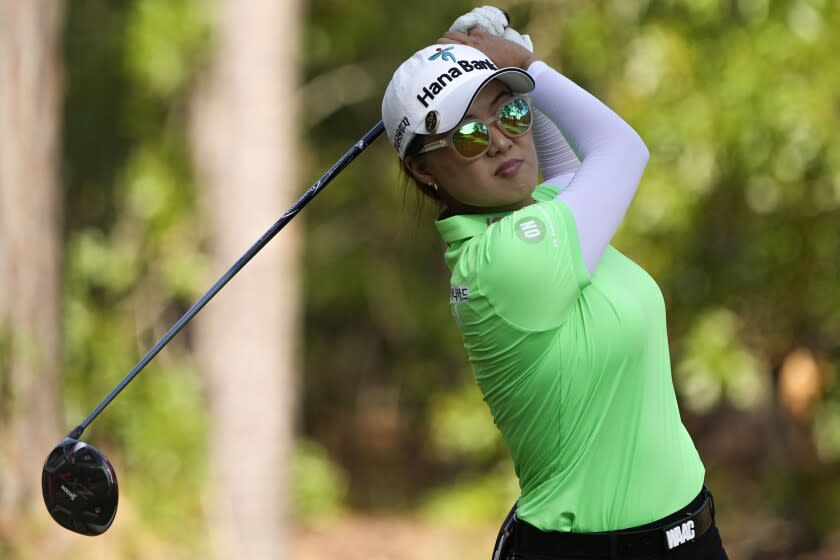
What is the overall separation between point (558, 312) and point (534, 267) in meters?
0.09

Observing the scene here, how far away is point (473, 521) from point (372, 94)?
4.90 metres

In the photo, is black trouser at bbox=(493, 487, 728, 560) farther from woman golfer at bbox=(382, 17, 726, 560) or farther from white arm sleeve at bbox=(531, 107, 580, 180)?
white arm sleeve at bbox=(531, 107, 580, 180)

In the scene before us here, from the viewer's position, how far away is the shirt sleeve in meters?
2.21

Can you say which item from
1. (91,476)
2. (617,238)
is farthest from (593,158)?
(617,238)

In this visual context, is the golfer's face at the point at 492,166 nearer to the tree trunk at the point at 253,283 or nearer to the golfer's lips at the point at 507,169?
the golfer's lips at the point at 507,169

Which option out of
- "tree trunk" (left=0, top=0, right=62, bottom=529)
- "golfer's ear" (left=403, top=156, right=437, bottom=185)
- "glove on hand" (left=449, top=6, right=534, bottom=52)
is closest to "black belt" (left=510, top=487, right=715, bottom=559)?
"golfer's ear" (left=403, top=156, right=437, bottom=185)

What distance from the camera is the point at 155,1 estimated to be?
8523 millimetres

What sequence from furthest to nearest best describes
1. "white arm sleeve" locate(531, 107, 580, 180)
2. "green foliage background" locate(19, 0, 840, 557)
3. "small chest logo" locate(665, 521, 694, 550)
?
"green foliage background" locate(19, 0, 840, 557), "white arm sleeve" locate(531, 107, 580, 180), "small chest logo" locate(665, 521, 694, 550)

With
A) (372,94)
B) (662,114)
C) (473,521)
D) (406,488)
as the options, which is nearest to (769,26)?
(662,114)

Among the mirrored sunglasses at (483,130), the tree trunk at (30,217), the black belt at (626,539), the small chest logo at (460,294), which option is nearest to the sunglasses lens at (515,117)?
the mirrored sunglasses at (483,130)

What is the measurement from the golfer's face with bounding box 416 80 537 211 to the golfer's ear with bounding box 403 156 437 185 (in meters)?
0.03

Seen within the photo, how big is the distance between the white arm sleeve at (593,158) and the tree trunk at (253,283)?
19.9 feet

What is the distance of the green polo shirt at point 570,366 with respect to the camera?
2232 millimetres

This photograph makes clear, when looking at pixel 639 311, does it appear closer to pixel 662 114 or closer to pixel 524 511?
pixel 524 511
